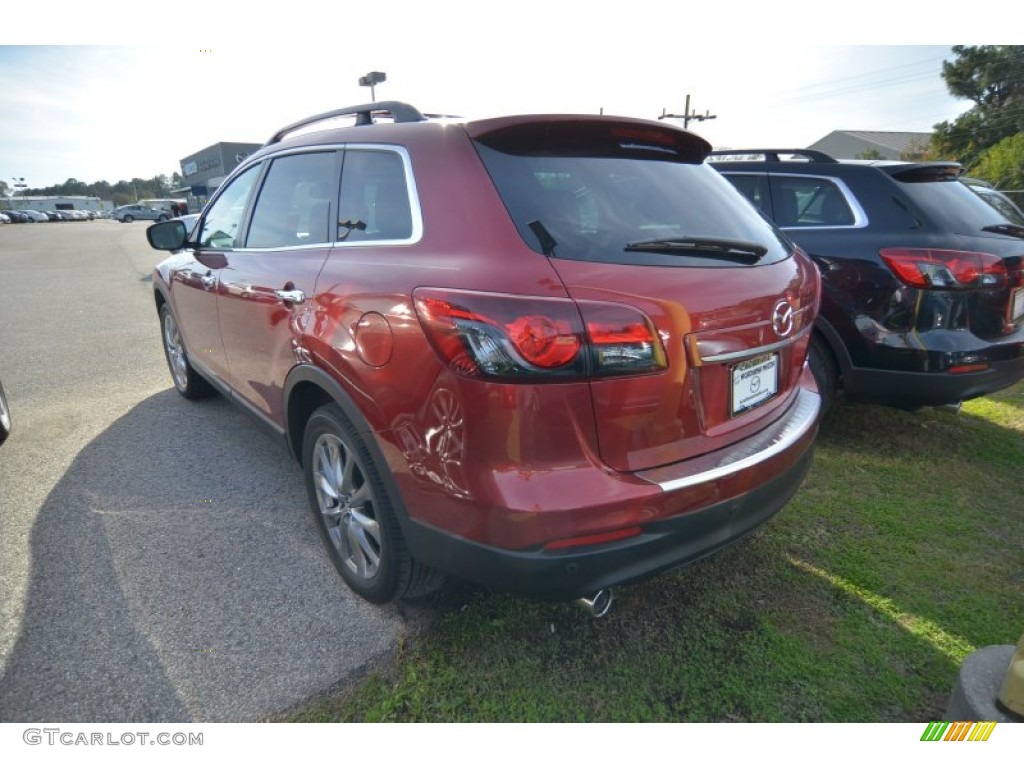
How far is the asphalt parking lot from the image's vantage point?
2082 mm

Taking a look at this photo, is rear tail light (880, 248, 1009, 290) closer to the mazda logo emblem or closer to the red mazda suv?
the red mazda suv

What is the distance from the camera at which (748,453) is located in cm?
203

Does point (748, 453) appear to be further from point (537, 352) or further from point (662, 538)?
point (537, 352)

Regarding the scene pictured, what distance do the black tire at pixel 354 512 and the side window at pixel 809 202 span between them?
314 cm

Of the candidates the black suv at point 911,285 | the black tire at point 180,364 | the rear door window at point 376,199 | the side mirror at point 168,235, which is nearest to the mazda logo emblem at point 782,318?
the rear door window at point 376,199

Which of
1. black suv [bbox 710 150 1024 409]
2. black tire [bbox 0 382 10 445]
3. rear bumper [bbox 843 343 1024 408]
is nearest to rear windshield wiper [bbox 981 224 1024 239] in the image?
black suv [bbox 710 150 1024 409]

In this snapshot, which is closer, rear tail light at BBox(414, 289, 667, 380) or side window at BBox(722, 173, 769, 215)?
rear tail light at BBox(414, 289, 667, 380)

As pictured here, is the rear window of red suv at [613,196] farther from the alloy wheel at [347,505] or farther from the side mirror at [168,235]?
the side mirror at [168,235]

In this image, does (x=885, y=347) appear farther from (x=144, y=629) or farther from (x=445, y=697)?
(x=144, y=629)

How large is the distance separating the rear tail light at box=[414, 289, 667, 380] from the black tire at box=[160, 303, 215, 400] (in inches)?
135

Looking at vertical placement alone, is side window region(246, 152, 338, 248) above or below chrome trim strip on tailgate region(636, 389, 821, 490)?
above

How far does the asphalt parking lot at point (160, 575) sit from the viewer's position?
208 centimetres

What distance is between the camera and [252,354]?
304cm

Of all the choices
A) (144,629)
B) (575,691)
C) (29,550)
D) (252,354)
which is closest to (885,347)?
(575,691)
